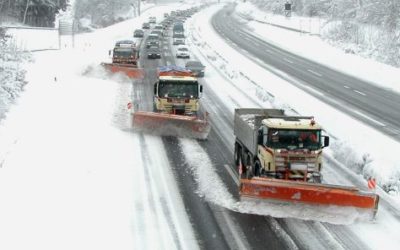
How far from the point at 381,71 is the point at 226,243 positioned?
132ft

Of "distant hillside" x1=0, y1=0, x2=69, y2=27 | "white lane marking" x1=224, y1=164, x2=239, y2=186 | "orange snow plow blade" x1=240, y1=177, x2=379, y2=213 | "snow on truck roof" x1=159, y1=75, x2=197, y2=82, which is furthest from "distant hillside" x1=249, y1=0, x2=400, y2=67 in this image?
"orange snow plow blade" x1=240, y1=177, x2=379, y2=213

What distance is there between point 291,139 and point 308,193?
1.78 m

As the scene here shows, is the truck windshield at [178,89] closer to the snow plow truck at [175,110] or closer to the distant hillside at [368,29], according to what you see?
the snow plow truck at [175,110]

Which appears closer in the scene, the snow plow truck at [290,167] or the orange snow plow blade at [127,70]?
the snow plow truck at [290,167]

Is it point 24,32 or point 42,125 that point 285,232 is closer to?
point 42,125

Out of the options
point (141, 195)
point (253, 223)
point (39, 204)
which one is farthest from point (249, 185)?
point (39, 204)

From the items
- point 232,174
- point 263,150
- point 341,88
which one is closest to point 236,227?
point 263,150

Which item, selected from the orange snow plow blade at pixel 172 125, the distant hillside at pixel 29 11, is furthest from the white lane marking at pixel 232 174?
the distant hillside at pixel 29 11

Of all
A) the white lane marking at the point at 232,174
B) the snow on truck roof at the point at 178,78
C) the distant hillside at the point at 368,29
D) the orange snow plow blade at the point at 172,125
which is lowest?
the white lane marking at the point at 232,174

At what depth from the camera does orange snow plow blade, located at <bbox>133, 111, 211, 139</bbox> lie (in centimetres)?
2509

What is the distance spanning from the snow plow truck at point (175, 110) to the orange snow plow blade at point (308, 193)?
9505mm

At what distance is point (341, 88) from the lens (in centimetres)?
4244

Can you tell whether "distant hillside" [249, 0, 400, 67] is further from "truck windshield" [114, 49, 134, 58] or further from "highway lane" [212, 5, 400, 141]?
"truck windshield" [114, 49, 134, 58]

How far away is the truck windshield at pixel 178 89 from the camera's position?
27531mm
